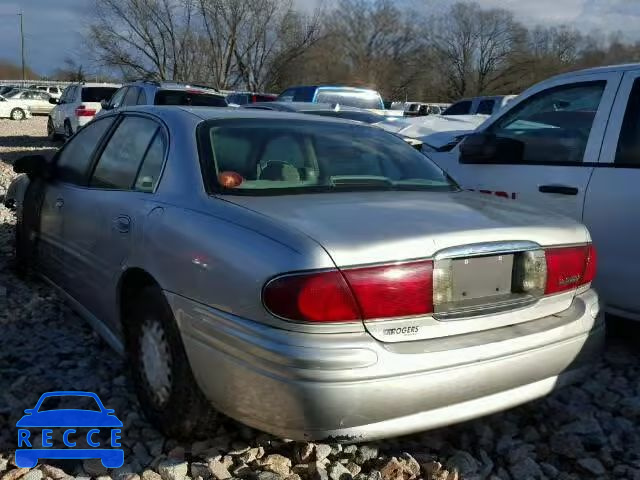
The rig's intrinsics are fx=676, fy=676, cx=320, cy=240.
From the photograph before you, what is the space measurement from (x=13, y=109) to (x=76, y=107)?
16.5 metres

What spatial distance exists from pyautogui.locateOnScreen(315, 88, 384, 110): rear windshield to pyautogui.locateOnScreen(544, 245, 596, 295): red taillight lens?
1034 cm

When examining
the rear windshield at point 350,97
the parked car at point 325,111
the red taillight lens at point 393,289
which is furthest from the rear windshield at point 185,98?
Result: the red taillight lens at point 393,289

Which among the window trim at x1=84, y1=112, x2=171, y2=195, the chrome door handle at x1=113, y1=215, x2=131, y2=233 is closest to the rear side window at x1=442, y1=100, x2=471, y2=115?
the window trim at x1=84, y1=112, x2=171, y2=195

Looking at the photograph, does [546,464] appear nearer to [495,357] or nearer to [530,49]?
[495,357]

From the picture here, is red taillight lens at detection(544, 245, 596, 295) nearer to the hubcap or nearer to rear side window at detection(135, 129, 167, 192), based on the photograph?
the hubcap

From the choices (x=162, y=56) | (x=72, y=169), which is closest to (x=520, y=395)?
(x=72, y=169)

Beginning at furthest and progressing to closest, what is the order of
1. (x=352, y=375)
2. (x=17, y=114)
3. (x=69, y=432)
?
(x=17, y=114) < (x=69, y=432) < (x=352, y=375)

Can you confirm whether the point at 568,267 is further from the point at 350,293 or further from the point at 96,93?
the point at 96,93

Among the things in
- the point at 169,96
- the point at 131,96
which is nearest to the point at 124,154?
the point at 169,96

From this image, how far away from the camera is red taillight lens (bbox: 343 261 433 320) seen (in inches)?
88.7

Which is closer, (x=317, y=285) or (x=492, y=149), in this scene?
(x=317, y=285)

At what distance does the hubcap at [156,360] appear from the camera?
274cm

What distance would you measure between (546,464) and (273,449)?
114 cm

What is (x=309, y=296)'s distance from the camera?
7.24ft
